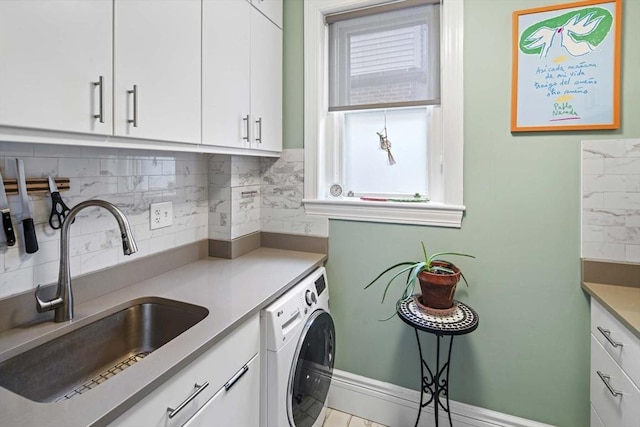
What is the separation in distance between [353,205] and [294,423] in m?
1.08

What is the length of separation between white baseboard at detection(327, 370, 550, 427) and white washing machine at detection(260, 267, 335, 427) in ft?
0.63

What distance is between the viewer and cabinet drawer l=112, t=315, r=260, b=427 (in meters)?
0.81

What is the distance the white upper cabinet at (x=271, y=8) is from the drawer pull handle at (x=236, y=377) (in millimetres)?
1671

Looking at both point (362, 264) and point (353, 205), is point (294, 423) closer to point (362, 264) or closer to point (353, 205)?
point (362, 264)

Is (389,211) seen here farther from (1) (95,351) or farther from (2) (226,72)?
(1) (95,351)

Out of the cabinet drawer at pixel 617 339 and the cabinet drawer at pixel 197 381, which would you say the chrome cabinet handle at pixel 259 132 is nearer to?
the cabinet drawer at pixel 197 381

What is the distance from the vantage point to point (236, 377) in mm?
1150

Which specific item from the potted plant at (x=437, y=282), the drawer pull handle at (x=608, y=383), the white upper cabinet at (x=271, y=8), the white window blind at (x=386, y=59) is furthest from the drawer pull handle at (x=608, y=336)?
the white upper cabinet at (x=271, y=8)

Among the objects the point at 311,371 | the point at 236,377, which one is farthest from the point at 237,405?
the point at 311,371

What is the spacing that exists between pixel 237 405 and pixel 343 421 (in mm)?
996

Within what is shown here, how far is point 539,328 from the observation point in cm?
162

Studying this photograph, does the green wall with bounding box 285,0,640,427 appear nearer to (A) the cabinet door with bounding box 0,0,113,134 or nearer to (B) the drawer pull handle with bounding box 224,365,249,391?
(B) the drawer pull handle with bounding box 224,365,249,391

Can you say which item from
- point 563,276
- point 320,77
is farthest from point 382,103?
point 563,276

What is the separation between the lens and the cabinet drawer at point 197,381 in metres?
0.81
